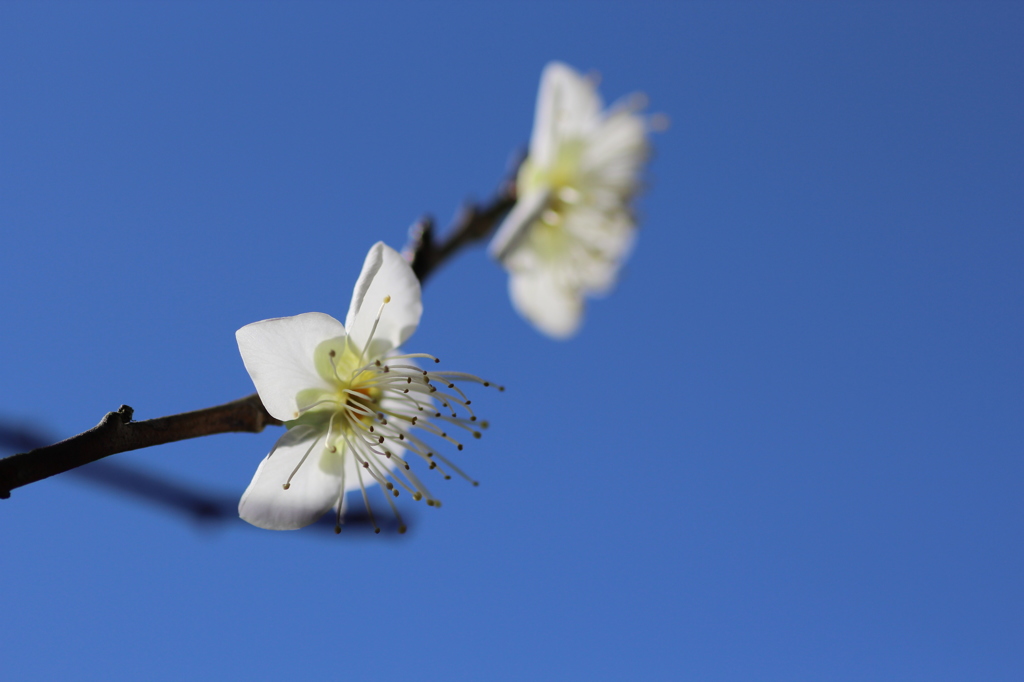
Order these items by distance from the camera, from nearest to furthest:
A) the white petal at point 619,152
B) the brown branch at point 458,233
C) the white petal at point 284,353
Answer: the white petal at point 284,353, the brown branch at point 458,233, the white petal at point 619,152

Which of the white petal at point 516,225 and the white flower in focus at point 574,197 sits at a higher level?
the white flower in focus at point 574,197

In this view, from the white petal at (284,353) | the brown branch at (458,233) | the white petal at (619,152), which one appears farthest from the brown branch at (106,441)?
the white petal at (619,152)

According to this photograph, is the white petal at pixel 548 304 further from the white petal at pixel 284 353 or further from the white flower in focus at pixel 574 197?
the white petal at pixel 284 353

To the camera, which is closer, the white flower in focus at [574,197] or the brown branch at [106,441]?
the brown branch at [106,441]

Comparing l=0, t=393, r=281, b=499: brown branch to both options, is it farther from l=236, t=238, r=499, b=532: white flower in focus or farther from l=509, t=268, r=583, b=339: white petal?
l=509, t=268, r=583, b=339: white petal

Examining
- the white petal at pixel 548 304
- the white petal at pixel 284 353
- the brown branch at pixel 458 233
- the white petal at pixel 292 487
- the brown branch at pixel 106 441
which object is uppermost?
the white petal at pixel 548 304

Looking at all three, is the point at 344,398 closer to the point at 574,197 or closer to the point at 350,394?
the point at 350,394

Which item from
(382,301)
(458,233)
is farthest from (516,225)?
(382,301)
